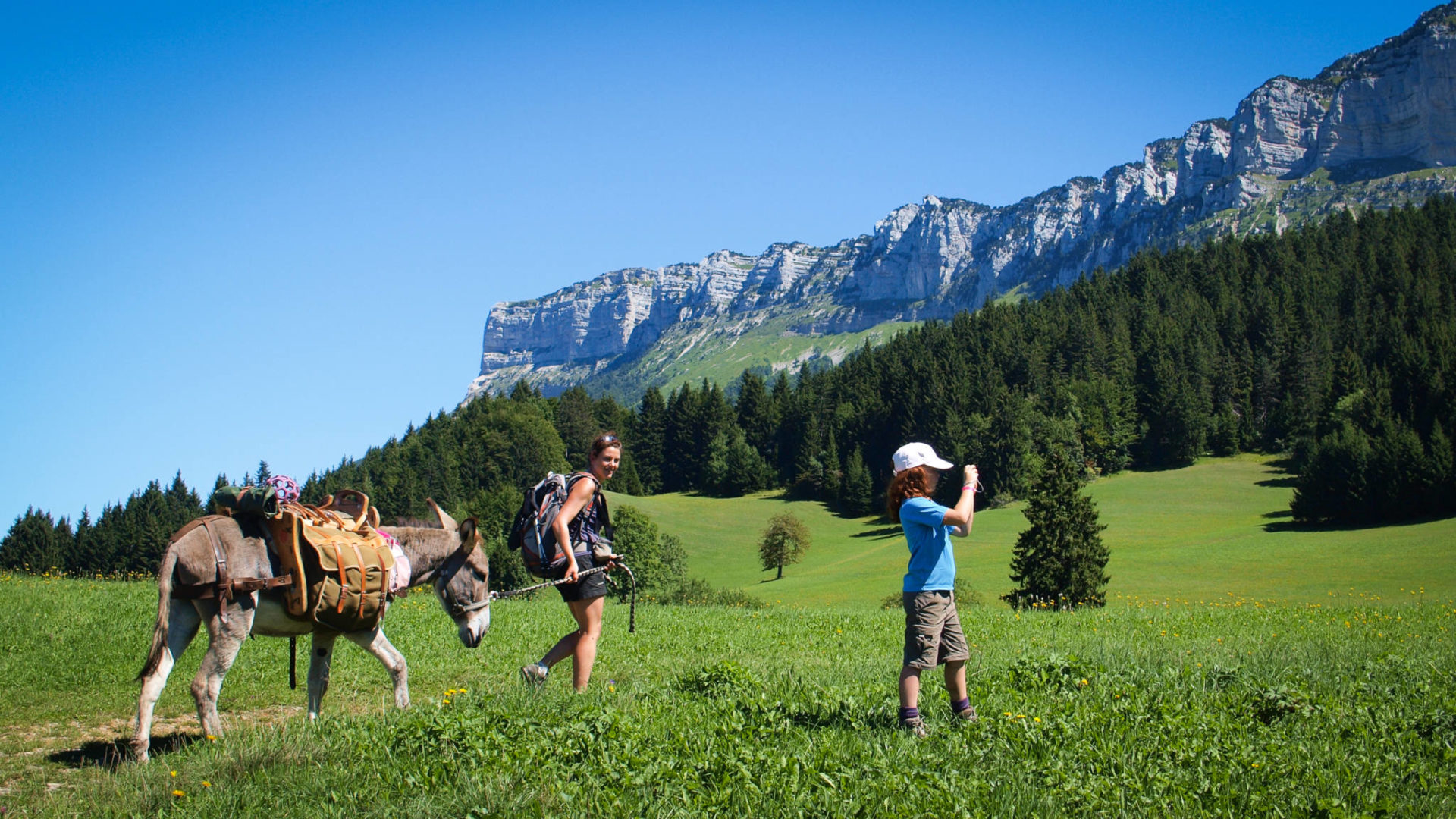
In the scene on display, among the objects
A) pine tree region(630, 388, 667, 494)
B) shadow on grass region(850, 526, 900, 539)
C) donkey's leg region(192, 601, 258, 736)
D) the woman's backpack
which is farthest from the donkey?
pine tree region(630, 388, 667, 494)

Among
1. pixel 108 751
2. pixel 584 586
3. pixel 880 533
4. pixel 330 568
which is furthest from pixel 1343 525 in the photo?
pixel 108 751

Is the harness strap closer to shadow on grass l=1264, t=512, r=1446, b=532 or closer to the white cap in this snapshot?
the white cap

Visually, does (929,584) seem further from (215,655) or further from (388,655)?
(215,655)

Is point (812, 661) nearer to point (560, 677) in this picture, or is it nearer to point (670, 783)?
point (560, 677)

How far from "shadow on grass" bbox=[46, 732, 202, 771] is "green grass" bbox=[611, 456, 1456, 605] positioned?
34202 millimetres

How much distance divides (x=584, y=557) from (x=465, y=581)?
1.38 metres

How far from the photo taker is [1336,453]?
6325cm

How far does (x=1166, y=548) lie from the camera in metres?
55.2

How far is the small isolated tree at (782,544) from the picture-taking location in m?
67.4

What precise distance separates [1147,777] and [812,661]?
5895mm

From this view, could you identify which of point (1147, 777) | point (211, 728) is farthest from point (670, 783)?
point (211, 728)

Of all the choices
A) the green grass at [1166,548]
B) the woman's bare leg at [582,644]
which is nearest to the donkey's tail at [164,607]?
the woman's bare leg at [582,644]

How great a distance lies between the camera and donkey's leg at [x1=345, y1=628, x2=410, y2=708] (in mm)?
7070

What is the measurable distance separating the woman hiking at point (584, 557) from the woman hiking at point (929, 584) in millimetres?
2419
